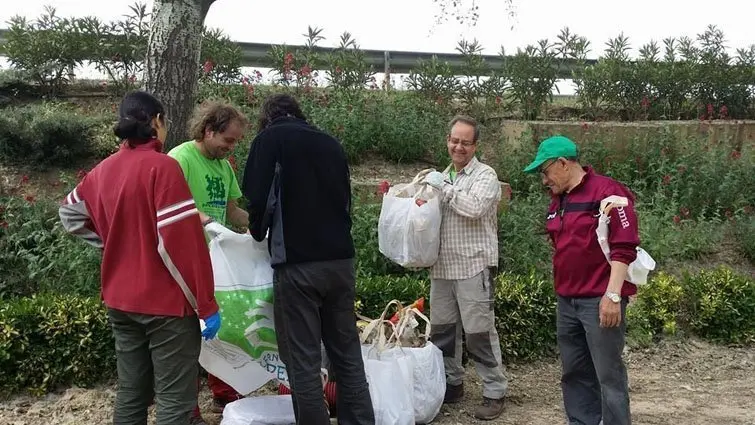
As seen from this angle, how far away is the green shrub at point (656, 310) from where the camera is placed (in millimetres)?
6188

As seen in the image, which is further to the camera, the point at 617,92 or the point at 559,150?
the point at 617,92

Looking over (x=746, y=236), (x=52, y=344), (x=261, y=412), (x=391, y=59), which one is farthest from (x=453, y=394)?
(x=391, y=59)

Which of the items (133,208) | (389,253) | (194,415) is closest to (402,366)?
(389,253)

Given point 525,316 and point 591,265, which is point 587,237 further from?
point 525,316

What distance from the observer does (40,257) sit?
5645mm

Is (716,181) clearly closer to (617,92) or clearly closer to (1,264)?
(617,92)

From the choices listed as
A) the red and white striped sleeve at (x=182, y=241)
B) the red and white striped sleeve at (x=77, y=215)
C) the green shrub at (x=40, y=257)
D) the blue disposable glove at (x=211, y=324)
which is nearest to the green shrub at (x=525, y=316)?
the blue disposable glove at (x=211, y=324)

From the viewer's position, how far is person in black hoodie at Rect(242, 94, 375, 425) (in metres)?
3.67

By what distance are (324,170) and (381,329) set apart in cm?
113

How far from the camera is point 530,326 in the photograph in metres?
5.68

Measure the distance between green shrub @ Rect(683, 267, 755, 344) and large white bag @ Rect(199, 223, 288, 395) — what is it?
3.84 m

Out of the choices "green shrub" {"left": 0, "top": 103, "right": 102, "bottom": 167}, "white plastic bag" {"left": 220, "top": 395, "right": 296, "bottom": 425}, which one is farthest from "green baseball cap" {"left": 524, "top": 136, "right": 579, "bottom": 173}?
"green shrub" {"left": 0, "top": 103, "right": 102, "bottom": 167}

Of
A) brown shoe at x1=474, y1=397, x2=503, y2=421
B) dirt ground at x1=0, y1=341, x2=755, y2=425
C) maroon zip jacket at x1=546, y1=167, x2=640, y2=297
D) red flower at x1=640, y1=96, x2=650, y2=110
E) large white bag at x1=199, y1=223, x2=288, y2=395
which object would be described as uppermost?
red flower at x1=640, y1=96, x2=650, y2=110

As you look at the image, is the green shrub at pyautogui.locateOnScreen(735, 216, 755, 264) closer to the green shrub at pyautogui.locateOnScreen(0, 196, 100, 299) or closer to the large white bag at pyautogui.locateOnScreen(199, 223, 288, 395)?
the large white bag at pyautogui.locateOnScreen(199, 223, 288, 395)
